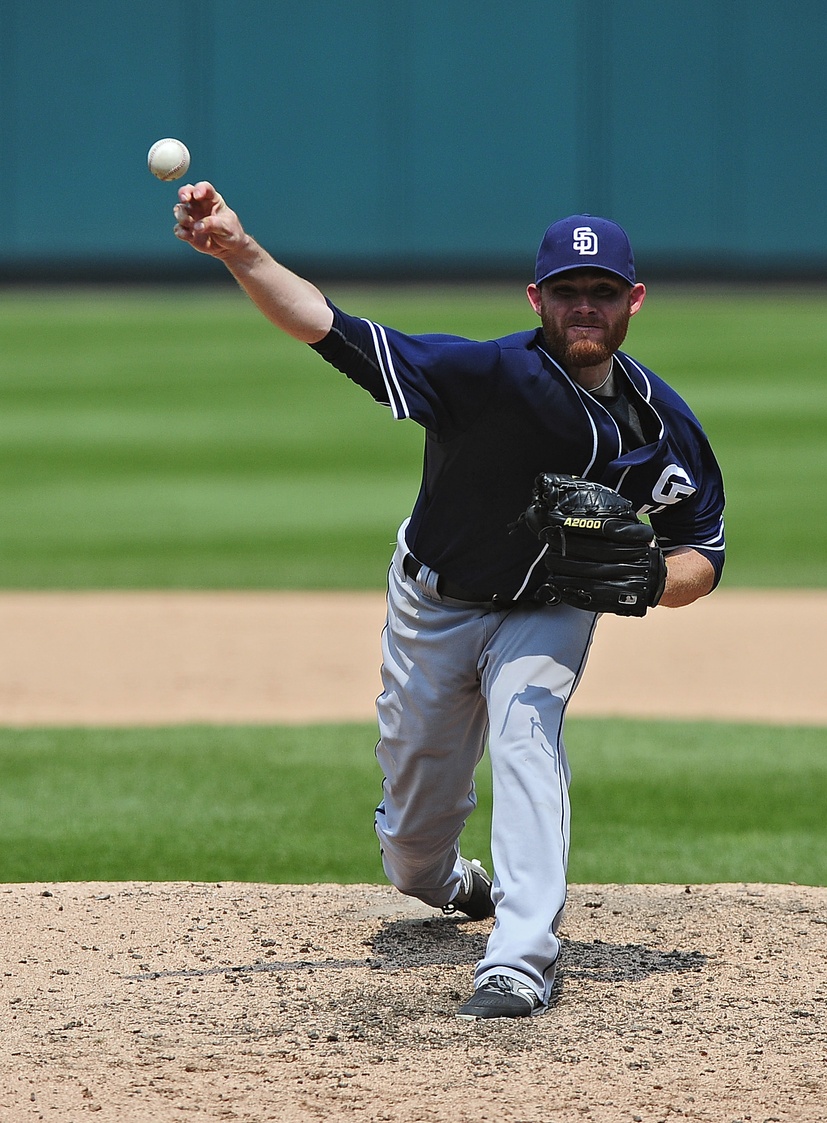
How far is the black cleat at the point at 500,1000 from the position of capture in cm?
380

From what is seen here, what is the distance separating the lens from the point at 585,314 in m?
4.00

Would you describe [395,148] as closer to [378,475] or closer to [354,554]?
[378,475]

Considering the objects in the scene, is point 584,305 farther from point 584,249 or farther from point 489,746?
point 489,746

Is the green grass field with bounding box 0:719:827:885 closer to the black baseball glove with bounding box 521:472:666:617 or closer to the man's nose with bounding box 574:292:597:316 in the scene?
the black baseball glove with bounding box 521:472:666:617

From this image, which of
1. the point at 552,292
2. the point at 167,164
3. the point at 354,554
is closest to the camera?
the point at 167,164

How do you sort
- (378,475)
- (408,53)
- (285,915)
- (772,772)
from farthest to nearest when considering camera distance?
(408,53), (378,475), (772,772), (285,915)

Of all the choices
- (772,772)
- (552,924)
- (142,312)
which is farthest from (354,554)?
(142,312)

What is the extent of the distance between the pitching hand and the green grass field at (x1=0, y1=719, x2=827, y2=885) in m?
2.48

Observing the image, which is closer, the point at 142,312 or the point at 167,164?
the point at 167,164

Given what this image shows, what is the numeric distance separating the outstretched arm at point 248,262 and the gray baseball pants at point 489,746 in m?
0.79

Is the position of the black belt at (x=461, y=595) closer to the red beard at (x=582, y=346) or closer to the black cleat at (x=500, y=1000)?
the red beard at (x=582, y=346)

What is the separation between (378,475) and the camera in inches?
596

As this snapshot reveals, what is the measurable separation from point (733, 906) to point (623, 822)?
51.0 inches

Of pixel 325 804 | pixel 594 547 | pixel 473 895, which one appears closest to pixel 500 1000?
A: pixel 473 895
